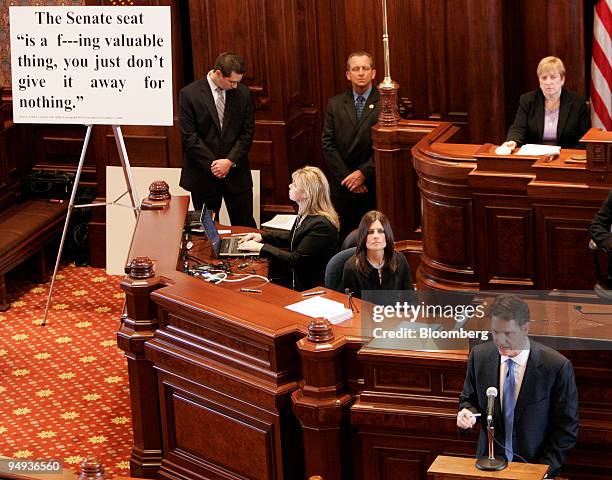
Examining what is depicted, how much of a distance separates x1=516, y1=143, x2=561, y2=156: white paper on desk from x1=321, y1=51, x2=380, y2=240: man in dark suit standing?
4.87ft

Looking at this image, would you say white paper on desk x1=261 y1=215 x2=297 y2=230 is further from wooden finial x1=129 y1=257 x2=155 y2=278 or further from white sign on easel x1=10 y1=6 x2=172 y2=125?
wooden finial x1=129 y1=257 x2=155 y2=278

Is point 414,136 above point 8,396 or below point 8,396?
above

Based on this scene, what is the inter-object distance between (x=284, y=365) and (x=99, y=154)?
15.1ft

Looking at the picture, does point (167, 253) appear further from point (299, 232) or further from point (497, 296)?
point (497, 296)

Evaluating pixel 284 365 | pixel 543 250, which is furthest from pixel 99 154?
pixel 284 365

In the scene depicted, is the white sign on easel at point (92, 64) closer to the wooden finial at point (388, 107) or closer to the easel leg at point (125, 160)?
the easel leg at point (125, 160)

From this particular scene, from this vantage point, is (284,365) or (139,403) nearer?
(284,365)

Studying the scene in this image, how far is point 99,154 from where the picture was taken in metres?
9.80

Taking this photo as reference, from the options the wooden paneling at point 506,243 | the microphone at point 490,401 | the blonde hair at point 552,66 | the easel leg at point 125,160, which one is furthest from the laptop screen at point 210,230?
the microphone at point 490,401

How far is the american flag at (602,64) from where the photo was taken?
8422 millimetres

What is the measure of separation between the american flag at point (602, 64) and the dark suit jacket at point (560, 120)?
878 mm

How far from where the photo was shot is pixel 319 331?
5.38m

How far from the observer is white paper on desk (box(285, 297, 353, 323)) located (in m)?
5.67

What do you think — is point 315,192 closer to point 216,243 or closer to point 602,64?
point 216,243
